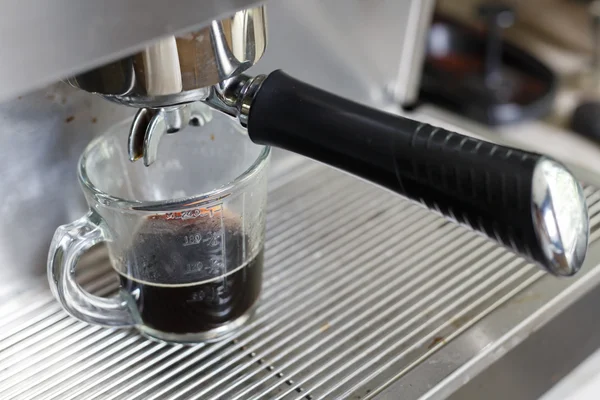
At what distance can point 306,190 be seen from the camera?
48 cm

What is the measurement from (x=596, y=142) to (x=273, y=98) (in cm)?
54

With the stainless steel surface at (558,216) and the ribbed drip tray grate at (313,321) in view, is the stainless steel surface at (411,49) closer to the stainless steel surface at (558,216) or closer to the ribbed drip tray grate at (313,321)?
the ribbed drip tray grate at (313,321)

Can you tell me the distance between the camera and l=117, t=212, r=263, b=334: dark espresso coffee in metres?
0.34

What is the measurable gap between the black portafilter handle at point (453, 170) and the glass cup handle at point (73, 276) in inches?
4.4

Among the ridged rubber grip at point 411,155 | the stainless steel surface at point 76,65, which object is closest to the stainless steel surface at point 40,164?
the stainless steel surface at point 76,65

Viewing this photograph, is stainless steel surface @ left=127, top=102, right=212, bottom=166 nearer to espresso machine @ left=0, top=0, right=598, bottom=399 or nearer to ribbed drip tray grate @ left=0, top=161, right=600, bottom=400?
espresso machine @ left=0, top=0, right=598, bottom=399

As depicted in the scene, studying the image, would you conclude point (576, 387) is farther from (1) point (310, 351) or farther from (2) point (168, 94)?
(2) point (168, 94)

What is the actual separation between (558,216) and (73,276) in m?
0.23

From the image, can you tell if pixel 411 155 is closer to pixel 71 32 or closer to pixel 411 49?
pixel 71 32

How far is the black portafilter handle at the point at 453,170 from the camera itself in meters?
0.23

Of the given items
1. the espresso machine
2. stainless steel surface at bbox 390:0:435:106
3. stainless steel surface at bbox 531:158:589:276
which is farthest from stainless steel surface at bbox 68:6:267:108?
stainless steel surface at bbox 390:0:435:106

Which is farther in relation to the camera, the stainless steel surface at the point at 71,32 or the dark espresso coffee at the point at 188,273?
the dark espresso coffee at the point at 188,273

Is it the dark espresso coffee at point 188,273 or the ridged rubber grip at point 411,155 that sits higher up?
the ridged rubber grip at point 411,155

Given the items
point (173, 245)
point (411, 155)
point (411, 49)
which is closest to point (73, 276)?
point (173, 245)
